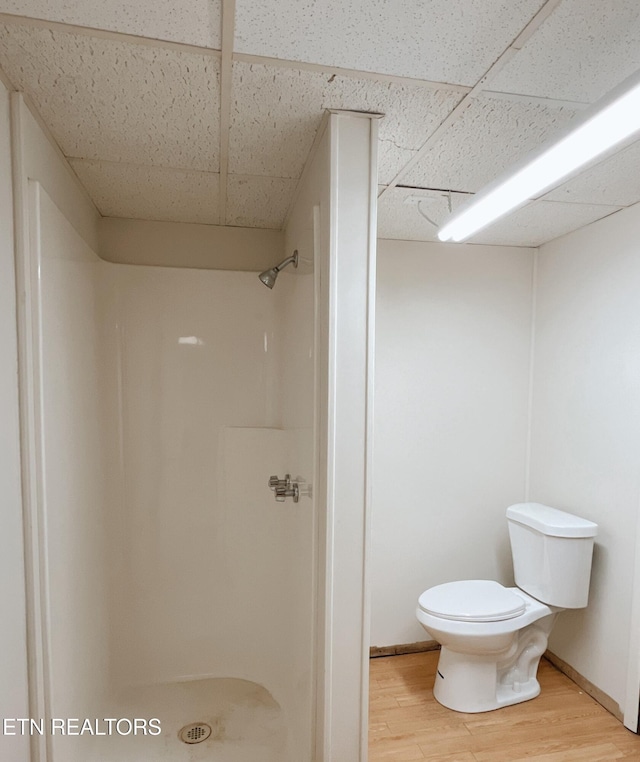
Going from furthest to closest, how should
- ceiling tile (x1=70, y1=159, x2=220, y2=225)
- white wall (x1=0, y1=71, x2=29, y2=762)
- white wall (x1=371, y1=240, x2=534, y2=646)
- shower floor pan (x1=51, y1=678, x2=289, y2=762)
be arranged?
white wall (x1=371, y1=240, x2=534, y2=646) → shower floor pan (x1=51, y1=678, x2=289, y2=762) → ceiling tile (x1=70, y1=159, x2=220, y2=225) → white wall (x1=0, y1=71, x2=29, y2=762)

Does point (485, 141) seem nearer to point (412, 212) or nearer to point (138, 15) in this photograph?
point (412, 212)

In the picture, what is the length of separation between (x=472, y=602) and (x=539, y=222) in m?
1.78

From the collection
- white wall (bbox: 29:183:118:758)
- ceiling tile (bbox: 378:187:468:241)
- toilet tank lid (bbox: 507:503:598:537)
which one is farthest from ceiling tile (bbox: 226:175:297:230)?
toilet tank lid (bbox: 507:503:598:537)

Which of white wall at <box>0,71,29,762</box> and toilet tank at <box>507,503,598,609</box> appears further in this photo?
toilet tank at <box>507,503,598,609</box>

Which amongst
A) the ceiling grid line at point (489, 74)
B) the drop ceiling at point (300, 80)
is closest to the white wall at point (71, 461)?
the drop ceiling at point (300, 80)

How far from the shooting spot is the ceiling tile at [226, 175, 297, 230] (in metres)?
1.88

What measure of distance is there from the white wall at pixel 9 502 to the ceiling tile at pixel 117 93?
139 mm

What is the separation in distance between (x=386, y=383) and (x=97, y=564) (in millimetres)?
1597

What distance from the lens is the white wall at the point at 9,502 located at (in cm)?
122

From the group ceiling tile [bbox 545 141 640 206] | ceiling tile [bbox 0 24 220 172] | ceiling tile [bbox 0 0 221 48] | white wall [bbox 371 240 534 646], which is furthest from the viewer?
white wall [bbox 371 240 534 646]

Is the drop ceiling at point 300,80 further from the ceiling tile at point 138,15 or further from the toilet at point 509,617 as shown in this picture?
the toilet at point 509,617

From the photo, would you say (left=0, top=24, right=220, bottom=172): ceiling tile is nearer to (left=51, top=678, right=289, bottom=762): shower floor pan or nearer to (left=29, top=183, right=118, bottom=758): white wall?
(left=29, top=183, right=118, bottom=758): white wall

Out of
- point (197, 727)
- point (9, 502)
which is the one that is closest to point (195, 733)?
point (197, 727)

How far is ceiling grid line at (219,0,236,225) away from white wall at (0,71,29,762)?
1.77ft
